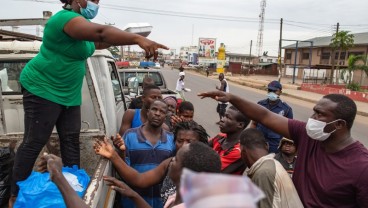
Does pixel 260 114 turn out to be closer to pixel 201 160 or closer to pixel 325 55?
pixel 201 160

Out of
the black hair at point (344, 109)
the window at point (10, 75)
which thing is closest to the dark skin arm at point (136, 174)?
the black hair at point (344, 109)

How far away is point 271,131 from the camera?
4281 mm

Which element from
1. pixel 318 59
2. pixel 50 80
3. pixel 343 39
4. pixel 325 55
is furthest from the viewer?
pixel 318 59

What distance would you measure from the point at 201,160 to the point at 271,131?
10.2ft

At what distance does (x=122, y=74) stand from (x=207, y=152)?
7502 millimetres

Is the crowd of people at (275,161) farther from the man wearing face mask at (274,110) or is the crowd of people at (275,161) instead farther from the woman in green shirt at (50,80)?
the man wearing face mask at (274,110)

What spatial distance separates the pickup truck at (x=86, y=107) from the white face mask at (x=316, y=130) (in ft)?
4.45

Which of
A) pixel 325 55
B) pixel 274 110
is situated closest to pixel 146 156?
pixel 274 110

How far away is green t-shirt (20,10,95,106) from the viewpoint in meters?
2.07

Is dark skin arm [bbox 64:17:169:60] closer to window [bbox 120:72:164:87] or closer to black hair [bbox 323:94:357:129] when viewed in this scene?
black hair [bbox 323:94:357:129]

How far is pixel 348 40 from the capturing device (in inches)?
1118

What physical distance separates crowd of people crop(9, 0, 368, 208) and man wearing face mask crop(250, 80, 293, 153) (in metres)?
1.66

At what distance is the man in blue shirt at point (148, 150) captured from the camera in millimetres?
2686

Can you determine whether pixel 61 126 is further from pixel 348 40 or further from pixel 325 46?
pixel 325 46
